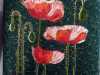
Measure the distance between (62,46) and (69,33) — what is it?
0.08 meters

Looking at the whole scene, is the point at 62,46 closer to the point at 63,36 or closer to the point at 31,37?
the point at 63,36

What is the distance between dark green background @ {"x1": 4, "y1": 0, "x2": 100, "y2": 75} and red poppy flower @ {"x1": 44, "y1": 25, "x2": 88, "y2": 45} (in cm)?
2

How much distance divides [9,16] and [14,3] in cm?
8

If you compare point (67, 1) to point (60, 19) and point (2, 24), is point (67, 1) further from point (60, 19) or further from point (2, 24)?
point (2, 24)

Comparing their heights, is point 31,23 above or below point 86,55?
above

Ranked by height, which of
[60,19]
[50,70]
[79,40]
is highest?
[60,19]

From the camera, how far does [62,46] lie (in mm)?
1218

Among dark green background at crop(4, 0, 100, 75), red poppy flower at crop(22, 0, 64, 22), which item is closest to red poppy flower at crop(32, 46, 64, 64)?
dark green background at crop(4, 0, 100, 75)

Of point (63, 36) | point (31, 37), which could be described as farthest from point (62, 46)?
point (31, 37)

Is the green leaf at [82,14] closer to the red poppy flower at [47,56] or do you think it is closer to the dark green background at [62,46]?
the dark green background at [62,46]

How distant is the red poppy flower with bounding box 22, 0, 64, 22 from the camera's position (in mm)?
1206

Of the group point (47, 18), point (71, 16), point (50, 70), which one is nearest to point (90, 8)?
point (71, 16)

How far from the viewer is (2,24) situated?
4.06 ft

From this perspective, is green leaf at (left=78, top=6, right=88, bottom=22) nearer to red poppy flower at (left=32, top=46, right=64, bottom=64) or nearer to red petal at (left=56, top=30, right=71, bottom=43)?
red petal at (left=56, top=30, right=71, bottom=43)
